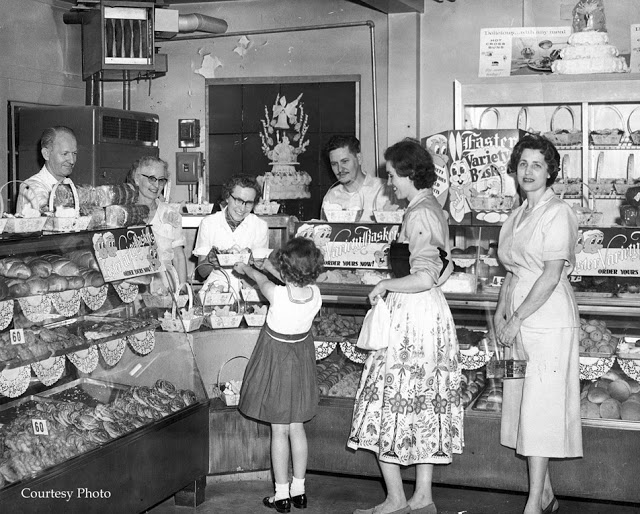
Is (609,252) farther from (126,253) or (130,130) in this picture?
(130,130)

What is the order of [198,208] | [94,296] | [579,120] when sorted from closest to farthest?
[94,296]
[198,208]
[579,120]

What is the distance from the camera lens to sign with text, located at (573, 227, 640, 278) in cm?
452

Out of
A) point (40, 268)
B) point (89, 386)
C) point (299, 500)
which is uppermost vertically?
point (40, 268)

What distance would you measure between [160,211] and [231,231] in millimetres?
740

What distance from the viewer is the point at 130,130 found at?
776 centimetres

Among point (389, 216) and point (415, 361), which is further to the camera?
point (389, 216)

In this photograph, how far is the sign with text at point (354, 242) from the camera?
4836 millimetres

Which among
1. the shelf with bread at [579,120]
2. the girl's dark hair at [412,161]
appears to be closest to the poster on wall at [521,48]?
the shelf with bread at [579,120]

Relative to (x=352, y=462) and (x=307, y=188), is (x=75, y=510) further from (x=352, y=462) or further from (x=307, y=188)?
(x=307, y=188)

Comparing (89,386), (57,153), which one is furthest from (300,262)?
(57,153)

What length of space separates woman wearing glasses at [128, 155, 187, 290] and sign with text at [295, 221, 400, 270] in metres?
0.96

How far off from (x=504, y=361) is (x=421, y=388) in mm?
412

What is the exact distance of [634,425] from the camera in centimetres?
430

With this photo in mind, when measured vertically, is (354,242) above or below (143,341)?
above
